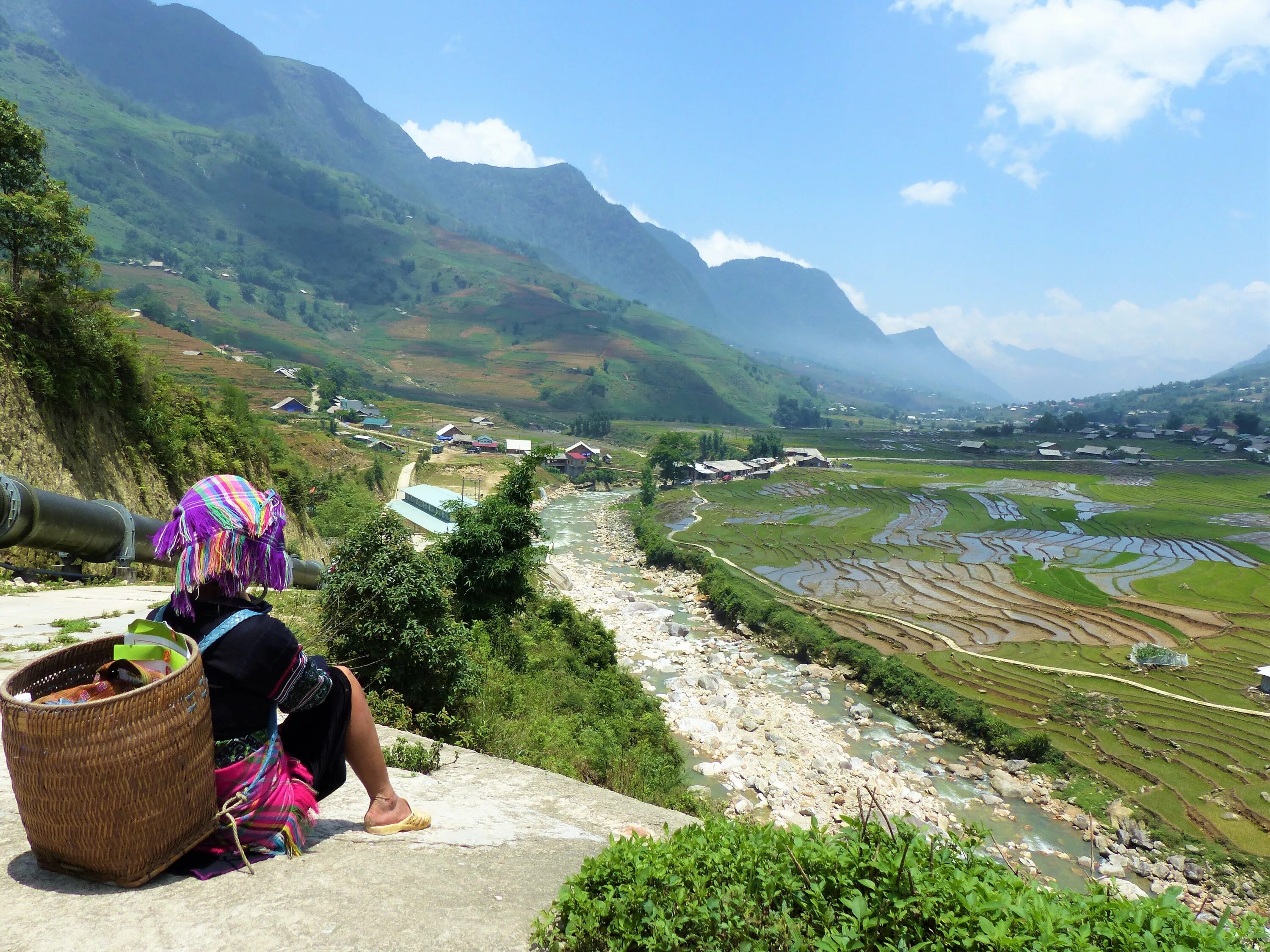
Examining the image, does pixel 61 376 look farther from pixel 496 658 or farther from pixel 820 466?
pixel 820 466

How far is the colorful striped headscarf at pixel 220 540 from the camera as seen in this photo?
2.80 metres

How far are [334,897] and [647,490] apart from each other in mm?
60876

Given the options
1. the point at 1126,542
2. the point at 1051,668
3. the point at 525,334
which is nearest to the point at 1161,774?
the point at 1051,668

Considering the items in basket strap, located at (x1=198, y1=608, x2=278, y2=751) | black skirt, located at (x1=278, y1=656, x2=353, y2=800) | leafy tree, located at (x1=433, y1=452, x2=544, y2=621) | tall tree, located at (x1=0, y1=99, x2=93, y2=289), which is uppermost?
tall tree, located at (x1=0, y1=99, x2=93, y2=289)

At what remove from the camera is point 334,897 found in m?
2.84

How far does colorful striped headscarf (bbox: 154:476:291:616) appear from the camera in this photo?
2803mm

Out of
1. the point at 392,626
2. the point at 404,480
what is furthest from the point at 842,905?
the point at 404,480

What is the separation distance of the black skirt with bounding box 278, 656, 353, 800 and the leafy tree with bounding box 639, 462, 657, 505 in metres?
58.1

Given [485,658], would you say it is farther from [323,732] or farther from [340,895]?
[340,895]

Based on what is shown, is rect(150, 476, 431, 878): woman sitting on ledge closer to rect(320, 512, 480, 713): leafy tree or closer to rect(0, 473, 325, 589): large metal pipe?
rect(0, 473, 325, 589): large metal pipe

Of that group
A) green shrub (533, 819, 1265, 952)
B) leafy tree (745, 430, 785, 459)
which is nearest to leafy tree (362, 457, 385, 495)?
green shrub (533, 819, 1265, 952)

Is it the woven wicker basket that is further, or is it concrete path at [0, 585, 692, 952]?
A: concrete path at [0, 585, 692, 952]

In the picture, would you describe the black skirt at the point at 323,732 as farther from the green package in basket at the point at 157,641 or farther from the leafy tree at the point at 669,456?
the leafy tree at the point at 669,456

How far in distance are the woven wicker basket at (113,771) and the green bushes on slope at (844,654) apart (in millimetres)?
24603
